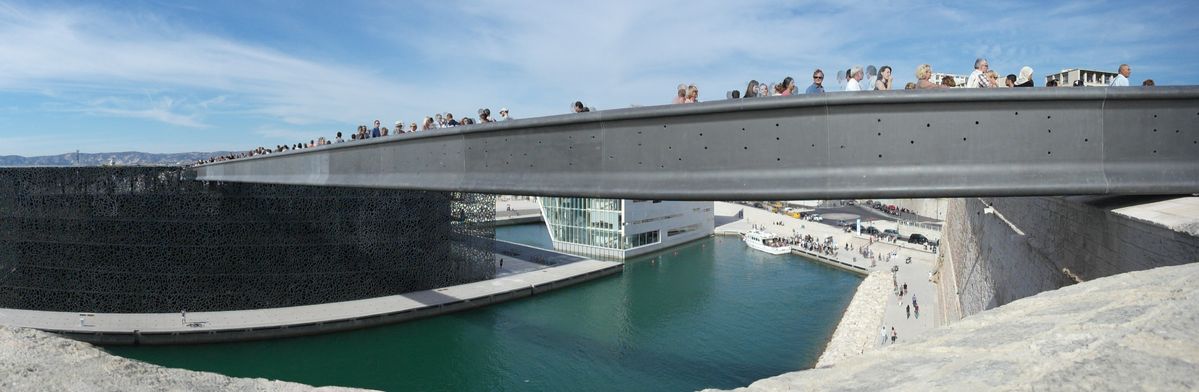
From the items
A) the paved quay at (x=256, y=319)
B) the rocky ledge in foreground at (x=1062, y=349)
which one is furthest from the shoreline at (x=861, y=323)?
the paved quay at (x=256, y=319)

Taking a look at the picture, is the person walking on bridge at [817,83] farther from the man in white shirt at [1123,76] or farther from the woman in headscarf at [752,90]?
the man in white shirt at [1123,76]

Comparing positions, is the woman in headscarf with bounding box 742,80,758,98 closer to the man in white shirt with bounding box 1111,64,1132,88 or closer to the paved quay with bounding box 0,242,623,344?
the man in white shirt with bounding box 1111,64,1132,88

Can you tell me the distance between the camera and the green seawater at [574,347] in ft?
63.4

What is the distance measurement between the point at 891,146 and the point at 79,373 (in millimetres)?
6369

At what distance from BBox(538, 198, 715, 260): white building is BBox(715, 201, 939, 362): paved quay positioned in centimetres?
1128

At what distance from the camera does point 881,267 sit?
→ 38.4 metres

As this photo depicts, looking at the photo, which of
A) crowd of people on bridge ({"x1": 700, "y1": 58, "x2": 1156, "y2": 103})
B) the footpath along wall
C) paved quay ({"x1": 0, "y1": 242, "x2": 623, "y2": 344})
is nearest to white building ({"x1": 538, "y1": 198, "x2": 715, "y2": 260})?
paved quay ({"x1": 0, "y1": 242, "x2": 623, "y2": 344})

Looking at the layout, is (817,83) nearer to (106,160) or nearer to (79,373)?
(79,373)

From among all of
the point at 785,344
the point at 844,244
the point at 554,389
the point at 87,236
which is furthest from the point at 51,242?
the point at 844,244

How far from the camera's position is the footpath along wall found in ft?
16.7

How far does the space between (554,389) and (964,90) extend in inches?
616

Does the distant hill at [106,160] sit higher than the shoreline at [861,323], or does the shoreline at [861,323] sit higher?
the distant hill at [106,160]

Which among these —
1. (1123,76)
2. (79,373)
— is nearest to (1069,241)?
(1123,76)

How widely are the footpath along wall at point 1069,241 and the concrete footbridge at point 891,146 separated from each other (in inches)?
18.5
